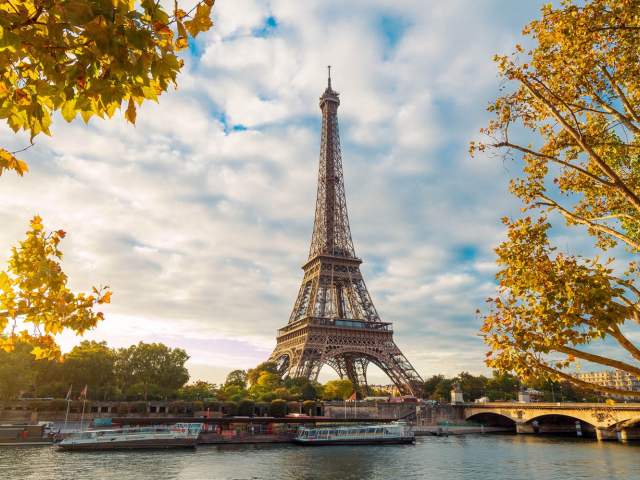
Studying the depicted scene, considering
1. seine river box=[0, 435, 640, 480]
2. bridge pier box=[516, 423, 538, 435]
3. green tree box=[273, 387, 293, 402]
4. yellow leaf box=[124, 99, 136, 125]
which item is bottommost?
bridge pier box=[516, 423, 538, 435]

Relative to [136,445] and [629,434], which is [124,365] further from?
[629,434]

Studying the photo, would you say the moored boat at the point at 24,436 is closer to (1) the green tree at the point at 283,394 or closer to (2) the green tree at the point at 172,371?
(2) the green tree at the point at 172,371

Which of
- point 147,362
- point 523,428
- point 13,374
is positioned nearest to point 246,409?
point 147,362

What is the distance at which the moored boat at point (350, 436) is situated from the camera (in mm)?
54197

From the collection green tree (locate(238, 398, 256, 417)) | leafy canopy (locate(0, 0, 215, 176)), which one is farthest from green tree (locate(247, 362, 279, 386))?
leafy canopy (locate(0, 0, 215, 176))

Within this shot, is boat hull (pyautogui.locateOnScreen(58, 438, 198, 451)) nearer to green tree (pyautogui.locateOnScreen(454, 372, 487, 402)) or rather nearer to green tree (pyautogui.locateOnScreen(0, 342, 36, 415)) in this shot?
green tree (pyautogui.locateOnScreen(0, 342, 36, 415))

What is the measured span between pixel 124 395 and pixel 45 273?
82.0 meters

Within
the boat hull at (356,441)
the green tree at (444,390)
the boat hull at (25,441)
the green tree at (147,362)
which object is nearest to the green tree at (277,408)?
A: the boat hull at (356,441)

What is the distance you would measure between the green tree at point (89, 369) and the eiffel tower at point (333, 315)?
3187 centimetres

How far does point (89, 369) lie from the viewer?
2756 inches

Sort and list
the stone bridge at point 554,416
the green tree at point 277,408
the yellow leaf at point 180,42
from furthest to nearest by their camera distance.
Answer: the green tree at point 277,408 → the stone bridge at point 554,416 → the yellow leaf at point 180,42

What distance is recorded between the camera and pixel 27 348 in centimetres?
6931

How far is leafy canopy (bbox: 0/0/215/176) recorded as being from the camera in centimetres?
346

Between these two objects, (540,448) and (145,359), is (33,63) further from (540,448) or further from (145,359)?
(145,359)
